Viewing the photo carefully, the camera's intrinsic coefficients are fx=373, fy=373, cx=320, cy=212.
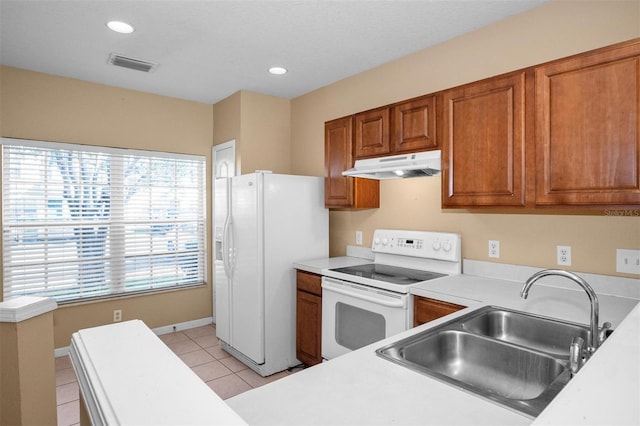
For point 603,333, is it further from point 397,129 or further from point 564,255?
point 397,129

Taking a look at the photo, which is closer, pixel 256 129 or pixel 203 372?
pixel 203 372

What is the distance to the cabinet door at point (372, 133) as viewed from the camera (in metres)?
2.71

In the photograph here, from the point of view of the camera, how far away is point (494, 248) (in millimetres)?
2461

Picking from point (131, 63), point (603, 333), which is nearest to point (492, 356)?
point (603, 333)

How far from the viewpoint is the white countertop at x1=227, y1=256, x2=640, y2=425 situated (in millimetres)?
535

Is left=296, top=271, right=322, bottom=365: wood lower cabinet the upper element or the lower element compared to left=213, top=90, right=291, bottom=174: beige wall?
lower

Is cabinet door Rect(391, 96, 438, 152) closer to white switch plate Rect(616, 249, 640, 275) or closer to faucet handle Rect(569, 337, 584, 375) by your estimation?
white switch plate Rect(616, 249, 640, 275)

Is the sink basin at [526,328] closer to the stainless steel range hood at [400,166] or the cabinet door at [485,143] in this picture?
the cabinet door at [485,143]

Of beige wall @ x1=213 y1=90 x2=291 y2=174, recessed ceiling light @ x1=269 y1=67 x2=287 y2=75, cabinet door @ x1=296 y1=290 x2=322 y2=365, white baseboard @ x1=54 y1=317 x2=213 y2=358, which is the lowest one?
white baseboard @ x1=54 y1=317 x2=213 y2=358

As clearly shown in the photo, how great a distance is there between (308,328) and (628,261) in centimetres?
213

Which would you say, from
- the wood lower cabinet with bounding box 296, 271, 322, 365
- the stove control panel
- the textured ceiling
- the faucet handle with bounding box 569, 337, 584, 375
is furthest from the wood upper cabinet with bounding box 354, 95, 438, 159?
the faucet handle with bounding box 569, 337, 584, 375

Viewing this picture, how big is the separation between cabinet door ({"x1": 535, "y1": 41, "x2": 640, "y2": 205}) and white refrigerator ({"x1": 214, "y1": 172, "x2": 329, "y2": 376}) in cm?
189

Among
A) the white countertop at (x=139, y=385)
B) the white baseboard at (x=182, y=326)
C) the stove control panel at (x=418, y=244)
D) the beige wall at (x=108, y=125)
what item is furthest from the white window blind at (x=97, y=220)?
the white countertop at (x=139, y=385)

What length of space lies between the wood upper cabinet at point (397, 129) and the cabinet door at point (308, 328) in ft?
4.01
